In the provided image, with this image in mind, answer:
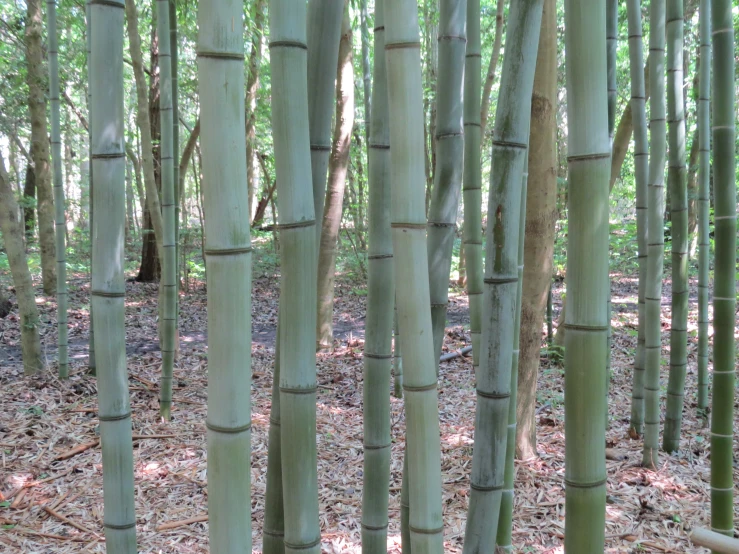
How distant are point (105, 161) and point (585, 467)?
117 centimetres

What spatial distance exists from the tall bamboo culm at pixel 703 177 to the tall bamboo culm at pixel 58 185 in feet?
11.9

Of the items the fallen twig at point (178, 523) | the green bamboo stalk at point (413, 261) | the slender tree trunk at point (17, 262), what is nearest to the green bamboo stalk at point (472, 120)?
the green bamboo stalk at point (413, 261)

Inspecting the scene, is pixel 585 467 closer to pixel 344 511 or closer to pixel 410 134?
pixel 410 134

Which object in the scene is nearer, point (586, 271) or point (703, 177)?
point (586, 271)

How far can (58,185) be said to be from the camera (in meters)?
4.05

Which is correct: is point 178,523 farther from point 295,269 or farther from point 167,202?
point 295,269

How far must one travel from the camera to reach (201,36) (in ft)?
3.03

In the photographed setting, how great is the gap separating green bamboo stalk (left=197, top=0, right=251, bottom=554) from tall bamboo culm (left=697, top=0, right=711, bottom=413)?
7.00 feet

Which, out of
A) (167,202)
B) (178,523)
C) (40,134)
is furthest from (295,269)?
(40,134)

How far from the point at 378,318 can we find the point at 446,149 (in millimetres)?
437

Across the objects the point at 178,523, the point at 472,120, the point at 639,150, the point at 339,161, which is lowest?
the point at 178,523

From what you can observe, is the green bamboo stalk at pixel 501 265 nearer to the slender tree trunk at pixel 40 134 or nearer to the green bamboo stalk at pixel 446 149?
the green bamboo stalk at pixel 446 149

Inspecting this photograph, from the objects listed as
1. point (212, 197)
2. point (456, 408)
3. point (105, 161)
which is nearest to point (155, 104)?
point (456, 408)

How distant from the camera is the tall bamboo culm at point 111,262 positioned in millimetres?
1202
